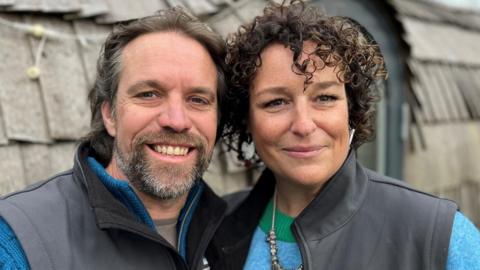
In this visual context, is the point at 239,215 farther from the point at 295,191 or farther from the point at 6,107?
the point at 6,107

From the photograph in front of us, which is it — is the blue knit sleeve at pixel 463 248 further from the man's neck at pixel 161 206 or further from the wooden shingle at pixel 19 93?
the wooden shingle at pixel 19 93

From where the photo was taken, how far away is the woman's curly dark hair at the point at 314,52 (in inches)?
75.2

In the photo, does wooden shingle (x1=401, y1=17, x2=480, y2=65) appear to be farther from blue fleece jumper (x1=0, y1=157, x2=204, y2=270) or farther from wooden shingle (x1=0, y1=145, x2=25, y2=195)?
wooden shingle (x1=0, y1=145, x2=25, y2=195)

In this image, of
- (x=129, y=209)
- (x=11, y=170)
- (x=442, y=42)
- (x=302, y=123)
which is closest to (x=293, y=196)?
(x=302, y=123)

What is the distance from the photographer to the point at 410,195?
1.86 m

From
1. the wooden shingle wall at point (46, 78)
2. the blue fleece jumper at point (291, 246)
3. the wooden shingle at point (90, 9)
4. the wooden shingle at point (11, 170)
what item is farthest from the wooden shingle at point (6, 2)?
the blue fleece jumper at point (291, 246)

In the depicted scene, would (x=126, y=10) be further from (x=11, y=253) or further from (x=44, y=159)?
(x=11, y=253)

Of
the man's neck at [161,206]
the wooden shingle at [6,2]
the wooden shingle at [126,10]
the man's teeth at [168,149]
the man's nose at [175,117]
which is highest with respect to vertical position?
the wooden shingle at [6,2]

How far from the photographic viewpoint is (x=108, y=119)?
203cm

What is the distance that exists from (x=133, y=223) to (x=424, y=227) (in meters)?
0.83

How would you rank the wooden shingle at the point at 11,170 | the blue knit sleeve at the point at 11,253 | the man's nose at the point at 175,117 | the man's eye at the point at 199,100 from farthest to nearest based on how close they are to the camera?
1. the wooden shingle at the point at 11,170
2. the man's eye at the point at 199,100
3. the man's nose at the point at 175,117
4. the blue knit sleeve at the point at 11,253

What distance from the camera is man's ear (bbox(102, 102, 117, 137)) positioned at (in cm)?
199

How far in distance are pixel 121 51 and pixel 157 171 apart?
43 centimetres

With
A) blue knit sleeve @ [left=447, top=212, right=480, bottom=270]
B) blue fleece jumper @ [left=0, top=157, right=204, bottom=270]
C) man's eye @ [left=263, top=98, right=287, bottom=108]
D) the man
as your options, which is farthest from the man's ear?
blue knit sleeve @ [left=447, top=212, right=480, bottom=270]
